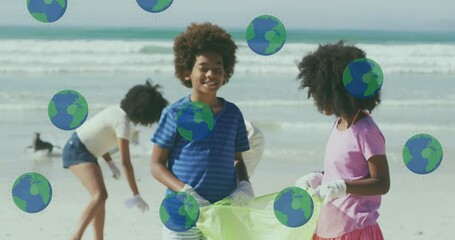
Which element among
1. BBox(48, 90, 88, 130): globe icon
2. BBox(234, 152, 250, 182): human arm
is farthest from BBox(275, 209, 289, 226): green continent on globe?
BBox(48, 90, 88, 130): globe icon

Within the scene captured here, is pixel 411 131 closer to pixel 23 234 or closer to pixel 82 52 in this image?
pixel 23 234

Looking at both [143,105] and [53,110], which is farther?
[143,105]

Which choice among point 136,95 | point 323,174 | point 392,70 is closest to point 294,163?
point 136,95

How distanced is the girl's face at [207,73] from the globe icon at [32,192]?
28.0 inches

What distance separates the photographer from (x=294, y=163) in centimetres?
847

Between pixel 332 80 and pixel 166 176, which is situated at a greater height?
pixel 332 80

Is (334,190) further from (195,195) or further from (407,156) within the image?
(195,195)

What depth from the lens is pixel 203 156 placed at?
12.0 feet

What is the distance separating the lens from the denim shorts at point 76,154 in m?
5.49

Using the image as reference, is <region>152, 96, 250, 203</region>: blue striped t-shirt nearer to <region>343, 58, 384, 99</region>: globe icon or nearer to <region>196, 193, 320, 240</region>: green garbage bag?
<region>196, 193, 320, 240</region>: green garbage bag

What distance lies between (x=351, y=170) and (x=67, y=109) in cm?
112

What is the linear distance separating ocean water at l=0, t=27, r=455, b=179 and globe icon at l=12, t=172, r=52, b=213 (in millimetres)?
1469

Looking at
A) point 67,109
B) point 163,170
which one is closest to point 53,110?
point 67,109

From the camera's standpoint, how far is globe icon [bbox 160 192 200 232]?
3514 millimetres
